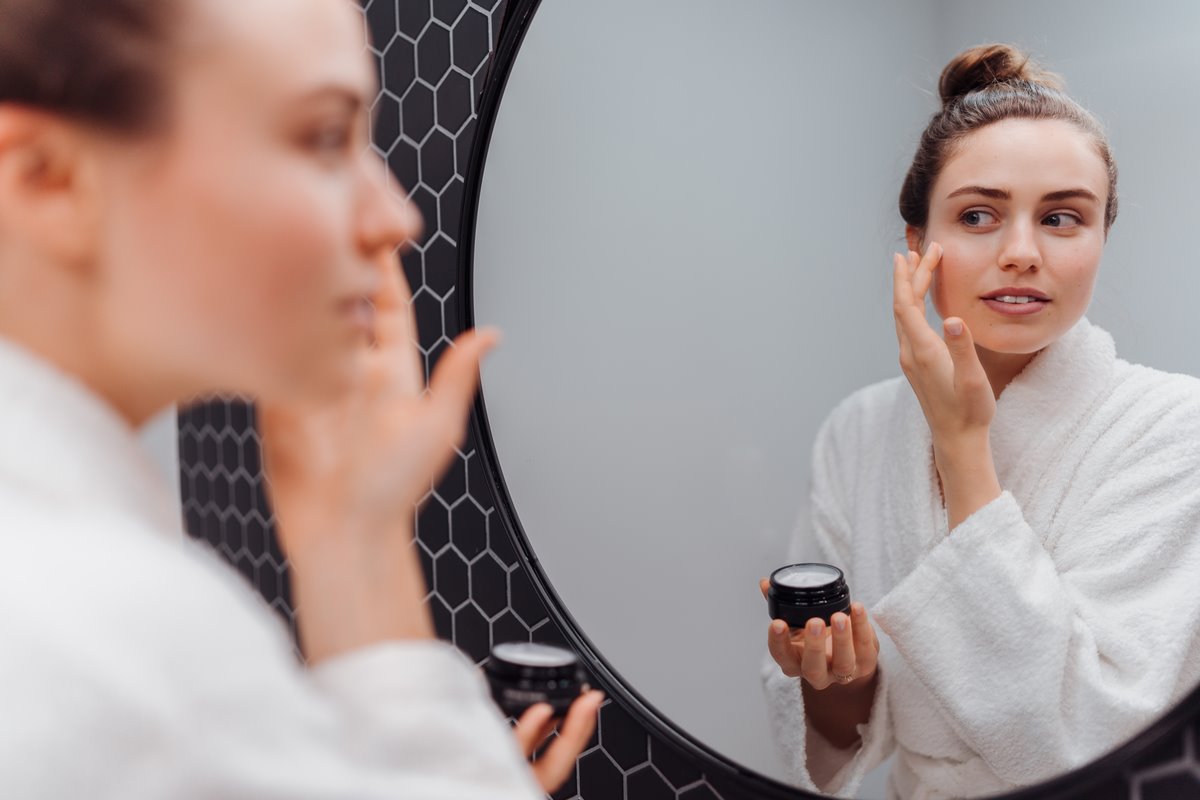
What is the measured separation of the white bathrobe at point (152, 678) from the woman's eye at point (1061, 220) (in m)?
0.40

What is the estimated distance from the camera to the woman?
0.34 meters

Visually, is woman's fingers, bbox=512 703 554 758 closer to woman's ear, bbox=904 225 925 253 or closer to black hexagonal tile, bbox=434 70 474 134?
woman's ear, bbox=904 225 925 253

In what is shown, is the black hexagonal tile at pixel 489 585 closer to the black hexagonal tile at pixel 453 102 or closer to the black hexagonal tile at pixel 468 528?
the black hexagonal tile at pixel 468 528

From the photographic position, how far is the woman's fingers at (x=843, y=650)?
0.64 metres

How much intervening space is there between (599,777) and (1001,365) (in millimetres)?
505

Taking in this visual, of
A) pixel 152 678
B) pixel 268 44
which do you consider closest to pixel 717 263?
pixel 268 44

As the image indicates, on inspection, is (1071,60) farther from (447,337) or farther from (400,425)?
(447,337)

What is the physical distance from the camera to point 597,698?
22.6 inches

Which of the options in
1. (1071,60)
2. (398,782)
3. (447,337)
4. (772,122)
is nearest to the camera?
Answer: (398,782)

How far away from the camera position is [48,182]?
42 cm

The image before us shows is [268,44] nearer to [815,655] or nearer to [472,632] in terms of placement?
[815,655]

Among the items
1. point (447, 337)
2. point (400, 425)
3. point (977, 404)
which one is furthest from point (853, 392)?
point (447, 337)

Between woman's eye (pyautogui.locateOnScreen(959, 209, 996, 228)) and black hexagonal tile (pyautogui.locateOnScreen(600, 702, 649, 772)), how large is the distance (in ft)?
1.54

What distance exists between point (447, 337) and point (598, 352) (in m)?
0.21
